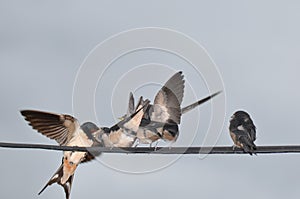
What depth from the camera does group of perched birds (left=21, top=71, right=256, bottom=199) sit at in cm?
810

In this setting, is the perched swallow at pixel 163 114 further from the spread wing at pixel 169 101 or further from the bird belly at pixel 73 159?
the bird belly at pixel 73 159

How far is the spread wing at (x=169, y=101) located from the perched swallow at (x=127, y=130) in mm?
234

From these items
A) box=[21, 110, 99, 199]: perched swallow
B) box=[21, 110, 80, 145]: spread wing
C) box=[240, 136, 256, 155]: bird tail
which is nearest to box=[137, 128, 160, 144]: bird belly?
box=[21, 110, 99, 199]: perched swallow

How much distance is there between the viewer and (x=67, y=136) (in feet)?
29.4

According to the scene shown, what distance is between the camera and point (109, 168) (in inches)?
293

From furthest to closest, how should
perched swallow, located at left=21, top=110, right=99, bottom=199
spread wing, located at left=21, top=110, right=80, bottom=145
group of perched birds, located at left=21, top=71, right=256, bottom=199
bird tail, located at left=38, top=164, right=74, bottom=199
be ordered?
bird tail, located at left=38, top=164, right=74, bottom=199, perched swallow, located at left=21, top=110, right=99, bottom=199, group of perched birds, located at left=21, top=71, right=256, bottom=199, spread wing, located at left=21, top=110, right=80, bottom=145

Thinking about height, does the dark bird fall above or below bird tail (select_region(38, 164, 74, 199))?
above

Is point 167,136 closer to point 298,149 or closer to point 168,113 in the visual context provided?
point 168,113

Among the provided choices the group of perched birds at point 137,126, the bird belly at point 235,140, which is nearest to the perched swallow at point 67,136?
the group of perched birds at point 137,126

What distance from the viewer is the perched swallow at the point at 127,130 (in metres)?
8.12

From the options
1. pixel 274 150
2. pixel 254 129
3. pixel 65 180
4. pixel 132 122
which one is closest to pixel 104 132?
pixel 132 122

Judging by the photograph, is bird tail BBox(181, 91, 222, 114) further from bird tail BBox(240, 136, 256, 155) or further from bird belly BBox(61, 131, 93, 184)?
bird belly BBox(61, 131, 93, 184)

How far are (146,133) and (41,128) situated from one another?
129 centimetres

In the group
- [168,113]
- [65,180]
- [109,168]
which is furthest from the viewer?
[65,180]
